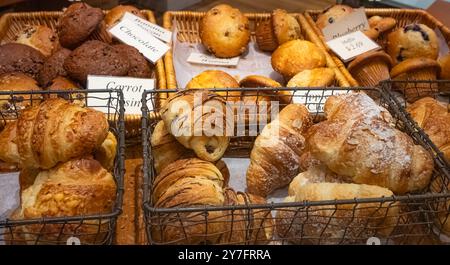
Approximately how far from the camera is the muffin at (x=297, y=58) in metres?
1.97

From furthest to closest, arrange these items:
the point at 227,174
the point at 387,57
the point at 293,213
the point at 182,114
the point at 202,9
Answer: the point at 202,9
the point at 387,57
the point at 227,174
the point at 182,114
the point at 293,213

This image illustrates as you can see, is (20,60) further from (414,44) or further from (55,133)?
(414,44)

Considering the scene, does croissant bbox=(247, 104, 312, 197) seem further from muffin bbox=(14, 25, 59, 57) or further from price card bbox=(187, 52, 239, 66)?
muffin bbox=(14, 25, 59, 57)

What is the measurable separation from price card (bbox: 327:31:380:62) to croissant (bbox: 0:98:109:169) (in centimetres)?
129

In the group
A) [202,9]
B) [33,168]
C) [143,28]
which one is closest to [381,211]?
[33,168]

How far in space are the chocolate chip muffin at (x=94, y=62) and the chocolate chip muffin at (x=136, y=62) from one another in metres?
0.04

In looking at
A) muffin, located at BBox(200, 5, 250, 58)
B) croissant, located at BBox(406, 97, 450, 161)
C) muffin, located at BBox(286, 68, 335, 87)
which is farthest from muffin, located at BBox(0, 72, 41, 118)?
croissant, located at BBox(406, 97, 450, 161)

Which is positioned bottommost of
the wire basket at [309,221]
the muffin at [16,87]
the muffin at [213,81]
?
the wire basket at [309,221]

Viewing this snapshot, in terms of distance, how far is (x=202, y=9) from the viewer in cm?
246

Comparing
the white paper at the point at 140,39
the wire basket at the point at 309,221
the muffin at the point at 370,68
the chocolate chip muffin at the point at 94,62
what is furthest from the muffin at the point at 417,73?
the chocolate chip muffin at the point at 94,62

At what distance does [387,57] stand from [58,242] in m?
1.55

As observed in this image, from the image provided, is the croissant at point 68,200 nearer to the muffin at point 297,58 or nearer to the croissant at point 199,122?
the croissant at point 199,122

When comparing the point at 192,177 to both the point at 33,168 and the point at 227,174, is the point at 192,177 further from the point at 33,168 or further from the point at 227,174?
the point at 33,168
